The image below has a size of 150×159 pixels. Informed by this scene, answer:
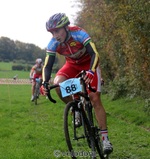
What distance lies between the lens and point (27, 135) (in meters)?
7.33

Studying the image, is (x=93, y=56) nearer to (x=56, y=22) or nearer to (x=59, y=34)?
(x=59, y=34)

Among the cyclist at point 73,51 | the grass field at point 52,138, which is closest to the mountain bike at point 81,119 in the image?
the cyclist at point 73,51

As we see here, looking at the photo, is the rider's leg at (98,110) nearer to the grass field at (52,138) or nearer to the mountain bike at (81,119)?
the mountain bike at (81,119)

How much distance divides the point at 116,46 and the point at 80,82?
10.2 m

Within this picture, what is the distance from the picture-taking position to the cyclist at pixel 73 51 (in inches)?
201

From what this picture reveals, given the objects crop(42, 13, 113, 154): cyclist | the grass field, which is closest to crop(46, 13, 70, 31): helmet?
crop(42, 13, 113, 154): cyclist

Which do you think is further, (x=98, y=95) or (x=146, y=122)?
(x=146, y=122)

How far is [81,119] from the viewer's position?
194 inches

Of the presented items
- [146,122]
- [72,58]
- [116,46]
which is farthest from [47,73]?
[116,46]

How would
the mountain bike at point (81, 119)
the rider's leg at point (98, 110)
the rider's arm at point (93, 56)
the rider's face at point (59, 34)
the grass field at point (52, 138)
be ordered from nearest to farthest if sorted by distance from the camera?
the mountain bike at point (81, 119), the rider's arm at point (93, 56), the rider's face at point (59, 34), the rider's leg at point (98, 110), the grass field at point (52, 138)

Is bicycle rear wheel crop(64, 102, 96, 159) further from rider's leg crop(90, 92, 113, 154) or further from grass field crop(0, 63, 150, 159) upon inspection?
grass field crop(0, 63, 150, 159)

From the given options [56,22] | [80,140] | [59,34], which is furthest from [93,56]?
[80,140]

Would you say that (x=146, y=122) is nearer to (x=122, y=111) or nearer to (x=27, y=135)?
(x=122, y=111)

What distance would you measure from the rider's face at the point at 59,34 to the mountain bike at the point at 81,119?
0.70 meters
